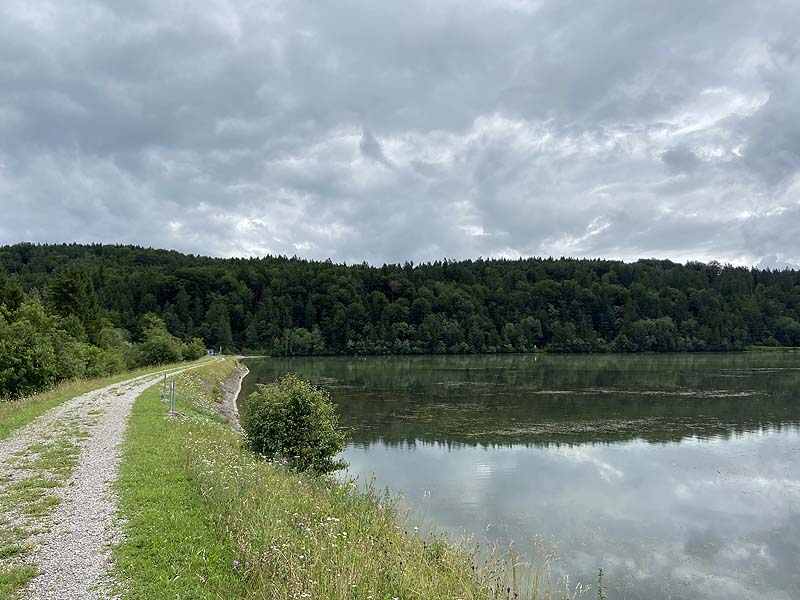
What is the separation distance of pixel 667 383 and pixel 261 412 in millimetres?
51660

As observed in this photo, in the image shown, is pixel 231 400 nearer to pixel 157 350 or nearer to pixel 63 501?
pixel 157 350

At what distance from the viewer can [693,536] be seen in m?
15.2

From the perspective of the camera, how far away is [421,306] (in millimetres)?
152500

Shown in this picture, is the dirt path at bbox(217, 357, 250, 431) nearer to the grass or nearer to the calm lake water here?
the calm lake water

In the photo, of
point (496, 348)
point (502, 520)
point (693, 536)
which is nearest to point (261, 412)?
point (502, 520)

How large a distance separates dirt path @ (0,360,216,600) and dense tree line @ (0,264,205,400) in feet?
39.2

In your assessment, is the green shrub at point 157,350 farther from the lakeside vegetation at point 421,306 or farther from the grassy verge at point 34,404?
the lakeside vegetation at point 421,306

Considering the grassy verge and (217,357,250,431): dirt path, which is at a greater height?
the grassy verge

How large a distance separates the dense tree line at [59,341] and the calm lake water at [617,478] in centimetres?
1741

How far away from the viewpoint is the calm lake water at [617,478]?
43.4 ft

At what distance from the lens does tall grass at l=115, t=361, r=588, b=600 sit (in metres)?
7.22

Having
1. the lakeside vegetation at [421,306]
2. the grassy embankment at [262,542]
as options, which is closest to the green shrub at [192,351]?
the lakeside vegetation at [421,306]

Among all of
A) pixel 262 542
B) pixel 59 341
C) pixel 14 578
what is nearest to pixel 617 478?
pixel 262 542

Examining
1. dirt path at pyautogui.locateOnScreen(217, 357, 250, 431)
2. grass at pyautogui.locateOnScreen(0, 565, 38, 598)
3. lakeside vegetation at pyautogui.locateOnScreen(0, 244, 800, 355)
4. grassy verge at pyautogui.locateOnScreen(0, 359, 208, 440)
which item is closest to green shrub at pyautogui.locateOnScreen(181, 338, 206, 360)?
dirt path at pyautogui.locateOnScreen(217, 357, 250, 431)
